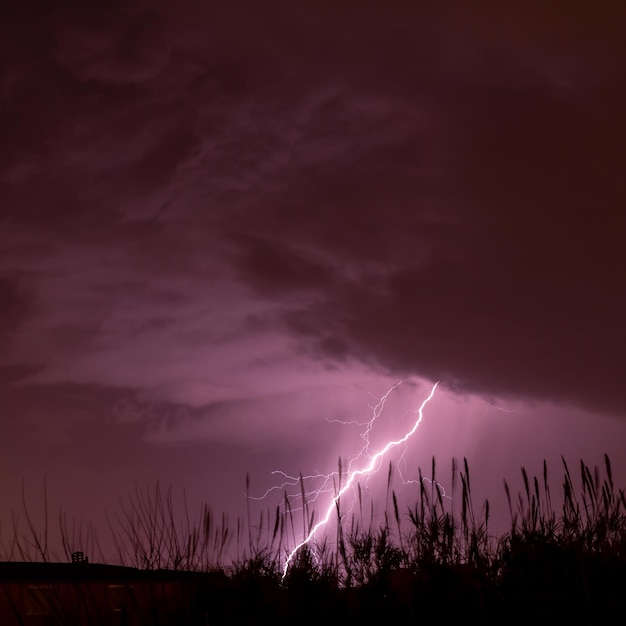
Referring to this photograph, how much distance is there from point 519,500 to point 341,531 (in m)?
1.77

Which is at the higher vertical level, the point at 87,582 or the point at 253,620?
the point at 87,582

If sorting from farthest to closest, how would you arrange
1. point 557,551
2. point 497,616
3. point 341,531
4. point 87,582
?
point 341,531
point 557,551
point 87,582
point 497,616

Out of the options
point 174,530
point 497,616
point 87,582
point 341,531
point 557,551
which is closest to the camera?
point 497,616

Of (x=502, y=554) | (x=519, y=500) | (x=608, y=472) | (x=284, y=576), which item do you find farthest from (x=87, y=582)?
(x=608, y=472)

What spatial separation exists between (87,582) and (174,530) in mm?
920

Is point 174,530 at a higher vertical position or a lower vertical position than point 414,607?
higher

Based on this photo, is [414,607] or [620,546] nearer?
[414,607]

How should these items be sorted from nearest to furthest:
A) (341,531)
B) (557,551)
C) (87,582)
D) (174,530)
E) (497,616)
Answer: (497,616), (87,582), (557,551), (174,530), (341,531)

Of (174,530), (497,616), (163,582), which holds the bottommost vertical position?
(497,616)

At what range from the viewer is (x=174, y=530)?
6074mm

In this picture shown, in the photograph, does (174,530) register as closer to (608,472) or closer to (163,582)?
(163,582)

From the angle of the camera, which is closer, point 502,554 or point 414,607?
point 414,607

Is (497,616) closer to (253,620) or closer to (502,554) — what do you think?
(502,554)

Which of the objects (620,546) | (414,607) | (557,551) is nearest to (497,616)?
(414,607)
